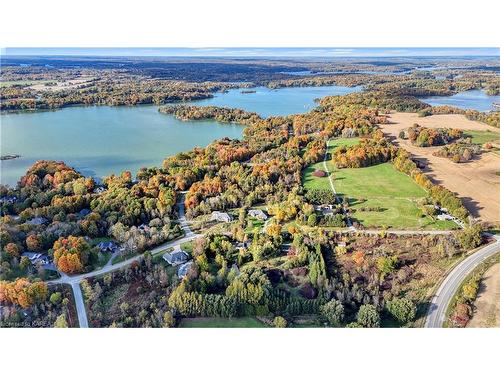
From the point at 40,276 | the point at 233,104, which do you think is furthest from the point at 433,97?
the point at 40,276

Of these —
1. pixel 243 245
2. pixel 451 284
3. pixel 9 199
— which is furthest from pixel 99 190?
pixel 451 284

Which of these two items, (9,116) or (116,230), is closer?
(116,230)

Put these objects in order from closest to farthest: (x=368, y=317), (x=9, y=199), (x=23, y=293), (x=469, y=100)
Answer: (x=368, y=317)
(x=23, y=293)
(x=9, y=199)
(x=469, y=100)

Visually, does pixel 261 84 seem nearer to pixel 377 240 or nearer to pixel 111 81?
pixel 111 81

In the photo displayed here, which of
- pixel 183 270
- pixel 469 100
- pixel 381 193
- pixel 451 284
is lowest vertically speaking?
pixel 451 284

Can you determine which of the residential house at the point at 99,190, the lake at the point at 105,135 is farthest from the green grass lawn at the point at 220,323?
the lake at the point at 105,135

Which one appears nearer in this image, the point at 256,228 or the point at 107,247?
the point at 107,247

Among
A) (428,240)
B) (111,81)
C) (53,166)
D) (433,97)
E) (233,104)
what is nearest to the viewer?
(428,240)

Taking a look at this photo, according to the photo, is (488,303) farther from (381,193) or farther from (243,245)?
(381,193)
